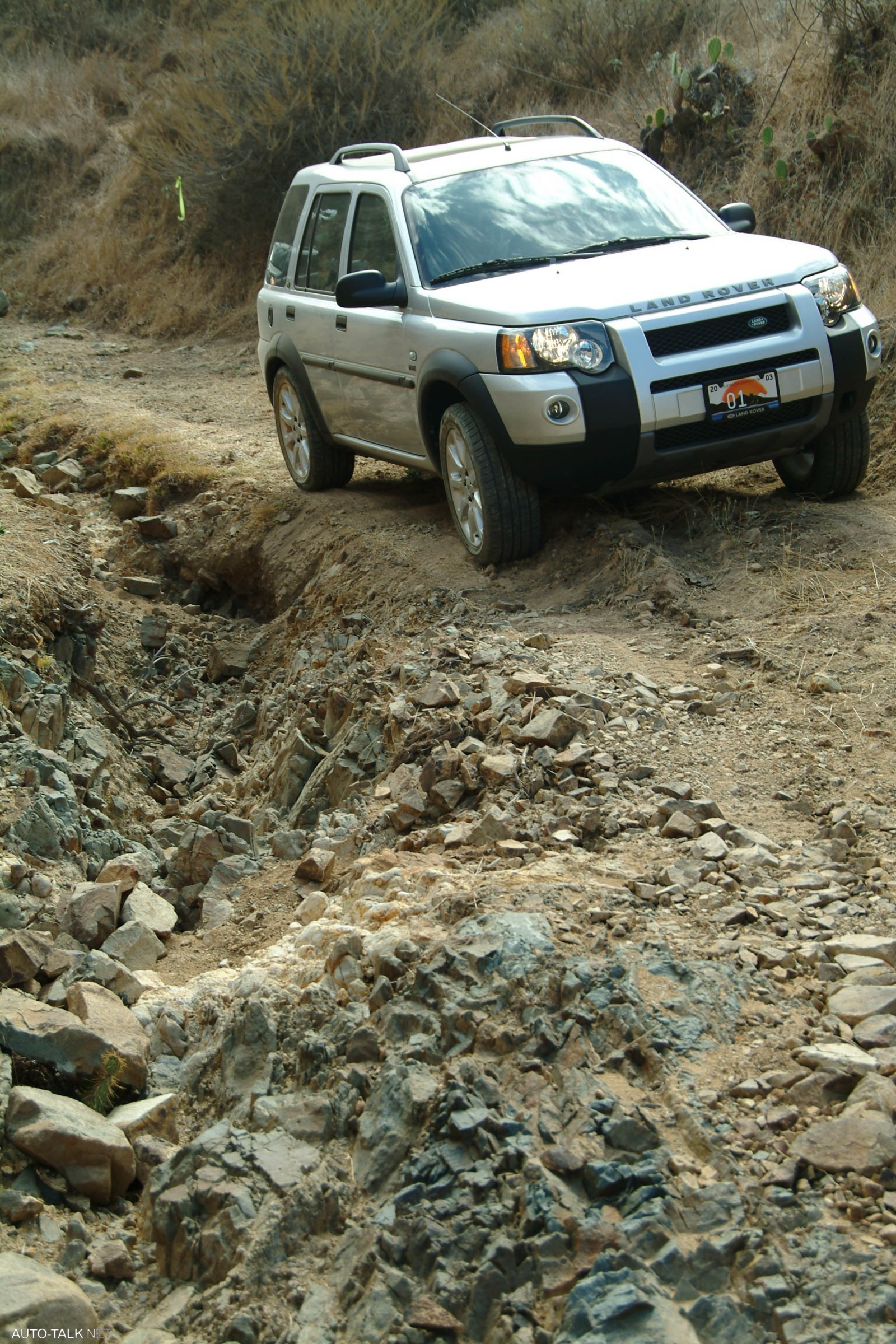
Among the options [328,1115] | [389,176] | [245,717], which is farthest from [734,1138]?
[389,176]

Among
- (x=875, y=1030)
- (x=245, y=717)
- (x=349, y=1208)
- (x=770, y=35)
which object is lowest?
(x=245, y=717)

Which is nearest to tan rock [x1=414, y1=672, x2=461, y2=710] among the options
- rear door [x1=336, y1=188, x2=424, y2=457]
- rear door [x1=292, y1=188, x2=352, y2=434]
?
rear door [x1=336, y1=188, x2=424, y2=457]

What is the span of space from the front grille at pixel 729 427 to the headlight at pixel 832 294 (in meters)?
0.43

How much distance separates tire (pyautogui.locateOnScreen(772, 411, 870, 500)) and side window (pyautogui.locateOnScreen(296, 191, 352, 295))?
294 cm

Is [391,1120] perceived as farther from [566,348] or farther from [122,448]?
[122,448]

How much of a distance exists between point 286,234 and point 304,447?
1409 mm

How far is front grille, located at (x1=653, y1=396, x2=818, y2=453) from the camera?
617cm

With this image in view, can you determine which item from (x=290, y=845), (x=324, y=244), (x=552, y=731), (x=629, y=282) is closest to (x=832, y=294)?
(x=629, y=282)

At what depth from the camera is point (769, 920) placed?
351 centimetres

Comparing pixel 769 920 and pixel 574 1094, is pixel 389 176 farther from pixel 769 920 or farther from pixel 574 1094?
pixel 574 1094

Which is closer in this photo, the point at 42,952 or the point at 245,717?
the point at 42,952

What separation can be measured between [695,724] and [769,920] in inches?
54.7

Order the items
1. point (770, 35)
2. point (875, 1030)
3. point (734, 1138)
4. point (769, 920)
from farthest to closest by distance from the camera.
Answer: point (770, 35) < point (769, 920) < point (875, 1030) < point (734, 1138)

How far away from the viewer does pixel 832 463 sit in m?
6.89
